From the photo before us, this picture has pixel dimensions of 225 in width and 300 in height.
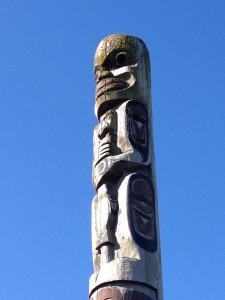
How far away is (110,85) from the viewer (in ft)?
26.5

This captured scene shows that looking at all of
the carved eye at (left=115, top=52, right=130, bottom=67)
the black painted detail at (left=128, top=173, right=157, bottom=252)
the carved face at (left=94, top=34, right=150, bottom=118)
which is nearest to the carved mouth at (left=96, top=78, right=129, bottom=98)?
the carved face at (left=94, top=34, right=150, bottom=118)

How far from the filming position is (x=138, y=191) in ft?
22.3

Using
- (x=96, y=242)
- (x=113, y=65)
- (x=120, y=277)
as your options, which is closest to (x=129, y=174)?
(x=96, y=242)

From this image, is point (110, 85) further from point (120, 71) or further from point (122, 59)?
point (122, 59)

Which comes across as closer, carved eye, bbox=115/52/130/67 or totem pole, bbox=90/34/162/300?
totem pole, bbox=90/34/162/300

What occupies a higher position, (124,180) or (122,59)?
(122,59)

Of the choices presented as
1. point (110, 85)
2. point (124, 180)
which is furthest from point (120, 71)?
point (124, 180)

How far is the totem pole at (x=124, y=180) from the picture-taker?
6.23 m

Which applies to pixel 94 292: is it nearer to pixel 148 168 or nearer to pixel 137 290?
Answer: pixel 137 290

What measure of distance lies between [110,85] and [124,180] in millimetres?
1618

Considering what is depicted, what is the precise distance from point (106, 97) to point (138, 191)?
1.62m

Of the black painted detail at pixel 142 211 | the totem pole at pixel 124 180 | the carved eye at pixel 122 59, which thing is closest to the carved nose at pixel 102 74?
the totem pole at pixel 124 180

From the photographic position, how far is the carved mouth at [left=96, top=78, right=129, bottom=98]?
8008mm

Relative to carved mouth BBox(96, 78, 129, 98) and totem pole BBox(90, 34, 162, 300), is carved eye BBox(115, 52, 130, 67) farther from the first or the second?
carved mouth BBox(96, 78, 129, 98)
